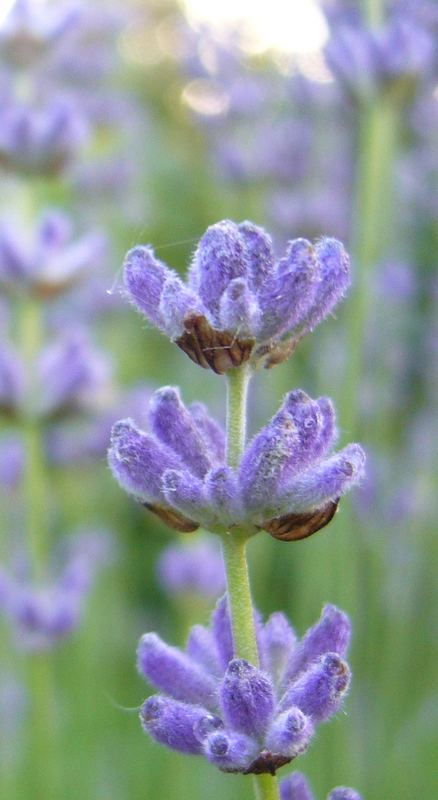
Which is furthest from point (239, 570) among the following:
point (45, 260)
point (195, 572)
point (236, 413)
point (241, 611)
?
point (195, 572)

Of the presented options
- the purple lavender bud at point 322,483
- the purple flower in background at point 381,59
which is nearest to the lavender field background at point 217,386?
the purple flower in background at point 381,59

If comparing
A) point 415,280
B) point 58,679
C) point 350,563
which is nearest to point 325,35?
point 415,280

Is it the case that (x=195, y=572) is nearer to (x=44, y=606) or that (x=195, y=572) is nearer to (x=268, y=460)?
(x=44, y=606)

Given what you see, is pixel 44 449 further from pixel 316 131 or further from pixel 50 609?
pixel 316 131

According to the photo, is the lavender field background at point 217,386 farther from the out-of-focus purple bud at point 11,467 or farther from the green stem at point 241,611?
the green stem at point 241,611

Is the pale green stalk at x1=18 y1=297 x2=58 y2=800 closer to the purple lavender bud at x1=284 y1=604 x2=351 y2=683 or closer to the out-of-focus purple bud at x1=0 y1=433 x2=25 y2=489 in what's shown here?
the out-of-focus purple bud at x1=0 y1=433 x2=25 y2=489

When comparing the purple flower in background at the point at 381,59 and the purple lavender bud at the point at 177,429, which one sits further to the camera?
the purple flower in background at the point at 381,59
